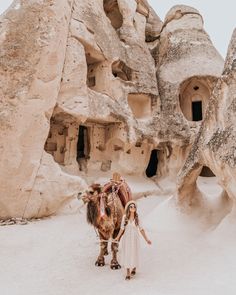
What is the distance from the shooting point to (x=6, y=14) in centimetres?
878

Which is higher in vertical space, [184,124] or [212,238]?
[184,124]

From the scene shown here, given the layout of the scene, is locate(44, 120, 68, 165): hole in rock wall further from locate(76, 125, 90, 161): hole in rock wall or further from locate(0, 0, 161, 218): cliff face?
locate(76, 125, 90, 161): hole in rock wall

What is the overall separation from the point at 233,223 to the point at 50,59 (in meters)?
6.41

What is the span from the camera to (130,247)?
14.7ft

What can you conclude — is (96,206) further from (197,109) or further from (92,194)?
(197,109)

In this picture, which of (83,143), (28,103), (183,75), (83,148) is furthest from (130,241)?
(183,75)

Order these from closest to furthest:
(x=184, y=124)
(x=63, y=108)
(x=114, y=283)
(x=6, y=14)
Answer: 1. (x=114, y=283)
2. (x=6, y=14)
3. (x=63, y=108)
4. (x=184, y=124)

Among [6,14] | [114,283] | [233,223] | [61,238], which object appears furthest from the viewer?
[6,14]

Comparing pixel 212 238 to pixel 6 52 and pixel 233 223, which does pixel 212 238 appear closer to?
pixel 233 223

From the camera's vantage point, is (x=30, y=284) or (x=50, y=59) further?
(x=50, y=59)

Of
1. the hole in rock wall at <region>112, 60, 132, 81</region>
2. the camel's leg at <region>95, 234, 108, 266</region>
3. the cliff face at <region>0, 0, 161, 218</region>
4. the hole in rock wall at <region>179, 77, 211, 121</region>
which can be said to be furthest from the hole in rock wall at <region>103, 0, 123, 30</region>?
the camel's leg at <region>95, 234, 108, 266</region>

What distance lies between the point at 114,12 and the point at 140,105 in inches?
193

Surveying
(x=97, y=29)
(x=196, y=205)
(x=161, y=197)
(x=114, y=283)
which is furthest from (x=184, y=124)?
(x=114, y=283)

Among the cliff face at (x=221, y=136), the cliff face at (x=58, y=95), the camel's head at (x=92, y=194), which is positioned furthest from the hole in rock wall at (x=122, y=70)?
the camel's head at (x=92, y=194)
